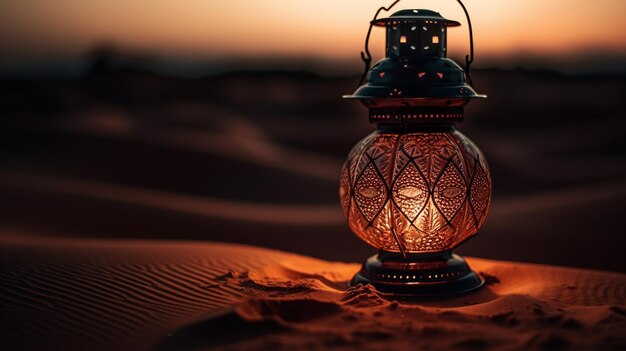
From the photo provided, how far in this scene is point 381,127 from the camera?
5.32 m

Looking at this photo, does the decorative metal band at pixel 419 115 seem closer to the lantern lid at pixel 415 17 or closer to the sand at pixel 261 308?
the lantern lid at pixel 415 17

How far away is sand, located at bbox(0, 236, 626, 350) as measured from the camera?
4164mm

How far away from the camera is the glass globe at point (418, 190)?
505 cm

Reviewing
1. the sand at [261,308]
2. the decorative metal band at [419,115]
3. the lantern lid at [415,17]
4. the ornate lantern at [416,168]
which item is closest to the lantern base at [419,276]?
the ornate lantern at [416,168]

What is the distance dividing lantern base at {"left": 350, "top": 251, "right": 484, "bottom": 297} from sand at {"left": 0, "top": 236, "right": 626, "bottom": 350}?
120mm

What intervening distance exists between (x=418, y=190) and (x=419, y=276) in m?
0.68

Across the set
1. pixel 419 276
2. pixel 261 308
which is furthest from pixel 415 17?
pixel 261 308

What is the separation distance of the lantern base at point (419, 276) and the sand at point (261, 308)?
120 mm

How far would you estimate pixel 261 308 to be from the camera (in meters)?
4.68

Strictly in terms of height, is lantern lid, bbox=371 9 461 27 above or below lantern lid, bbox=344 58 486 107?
above

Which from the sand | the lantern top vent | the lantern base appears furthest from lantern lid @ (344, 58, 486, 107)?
the sand

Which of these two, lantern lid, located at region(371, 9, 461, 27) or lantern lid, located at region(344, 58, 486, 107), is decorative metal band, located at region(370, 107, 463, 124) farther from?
lantern lid, located at region(371, 9, 461, 27)

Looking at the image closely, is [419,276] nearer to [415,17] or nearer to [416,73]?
[416,73]

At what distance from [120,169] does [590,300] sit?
12.9 meters
